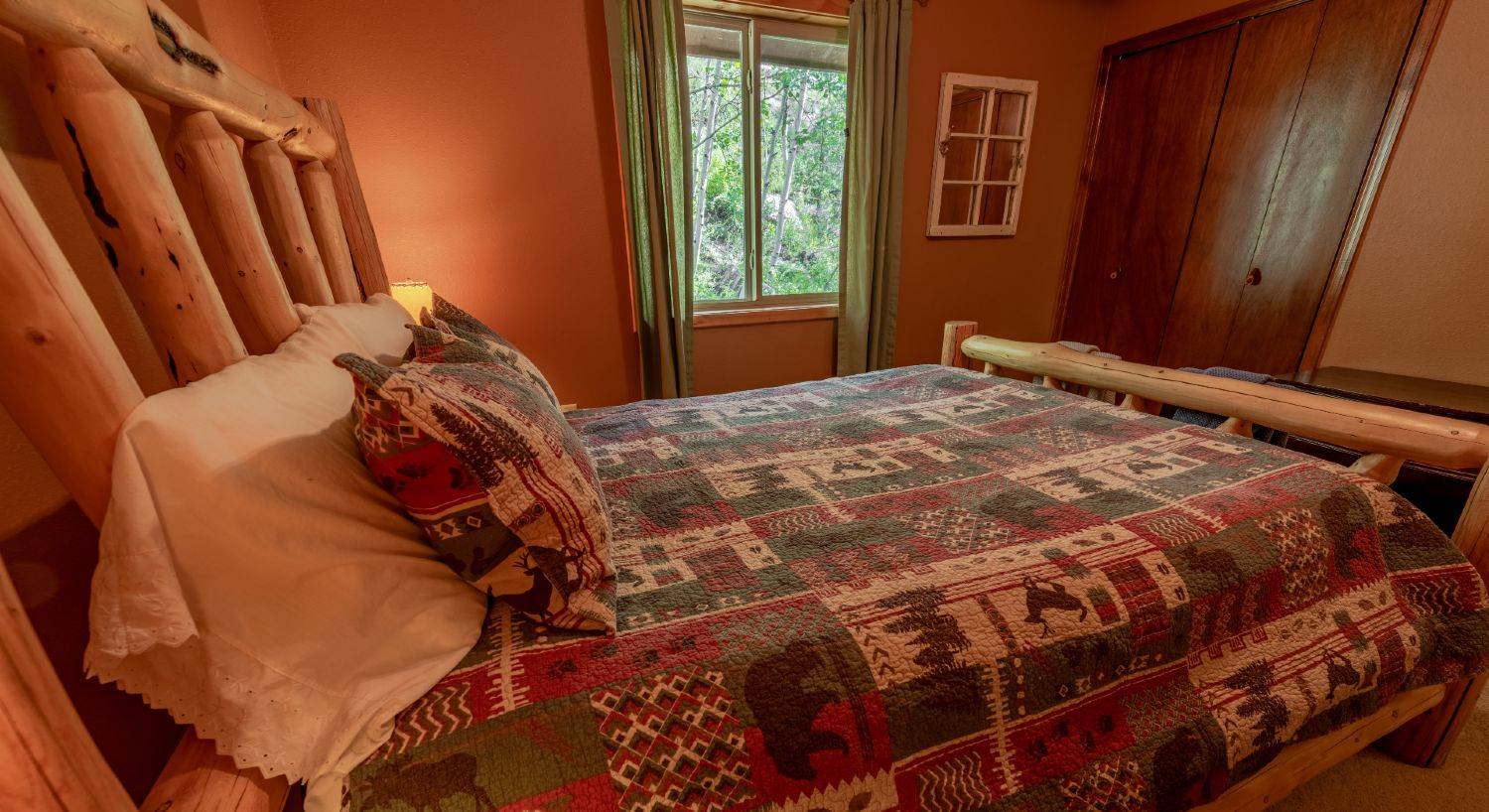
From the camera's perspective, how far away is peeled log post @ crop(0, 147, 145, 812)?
0.38 metres

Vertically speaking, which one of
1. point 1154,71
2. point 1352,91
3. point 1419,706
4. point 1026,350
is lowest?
point 1419,706

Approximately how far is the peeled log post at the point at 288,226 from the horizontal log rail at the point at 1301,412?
84.8 inches

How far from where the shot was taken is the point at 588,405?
8.86 feet

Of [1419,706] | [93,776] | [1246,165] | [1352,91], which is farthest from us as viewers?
[1246,165]

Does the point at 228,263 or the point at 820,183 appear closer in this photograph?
→ the point at 228,263

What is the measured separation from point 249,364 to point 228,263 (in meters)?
0.36

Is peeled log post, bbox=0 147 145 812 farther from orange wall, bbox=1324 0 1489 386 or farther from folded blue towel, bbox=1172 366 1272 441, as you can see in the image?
orange wall, bbox=1324 0 1489 386

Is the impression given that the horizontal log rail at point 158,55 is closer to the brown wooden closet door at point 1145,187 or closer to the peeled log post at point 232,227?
the peeled log post at point 232,227

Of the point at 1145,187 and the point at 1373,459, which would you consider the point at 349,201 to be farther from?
the point at 1145,187

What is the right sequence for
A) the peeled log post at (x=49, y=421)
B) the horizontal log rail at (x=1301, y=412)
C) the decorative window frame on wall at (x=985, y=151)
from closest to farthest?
1. the peeled log post at (x=49, y=421)
2. the horizontal log rail at (x=1301, y=412)
3. the decorative window frame on wall at (x=985, y=151)

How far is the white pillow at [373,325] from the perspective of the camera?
3.43ft

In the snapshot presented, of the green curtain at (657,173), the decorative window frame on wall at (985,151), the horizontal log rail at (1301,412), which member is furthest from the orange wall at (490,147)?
the horizontal log rail at (1301,412)

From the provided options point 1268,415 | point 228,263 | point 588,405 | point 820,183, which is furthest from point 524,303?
point 1268,415

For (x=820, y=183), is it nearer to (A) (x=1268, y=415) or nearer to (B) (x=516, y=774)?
(A) (x=1268, y=415)
